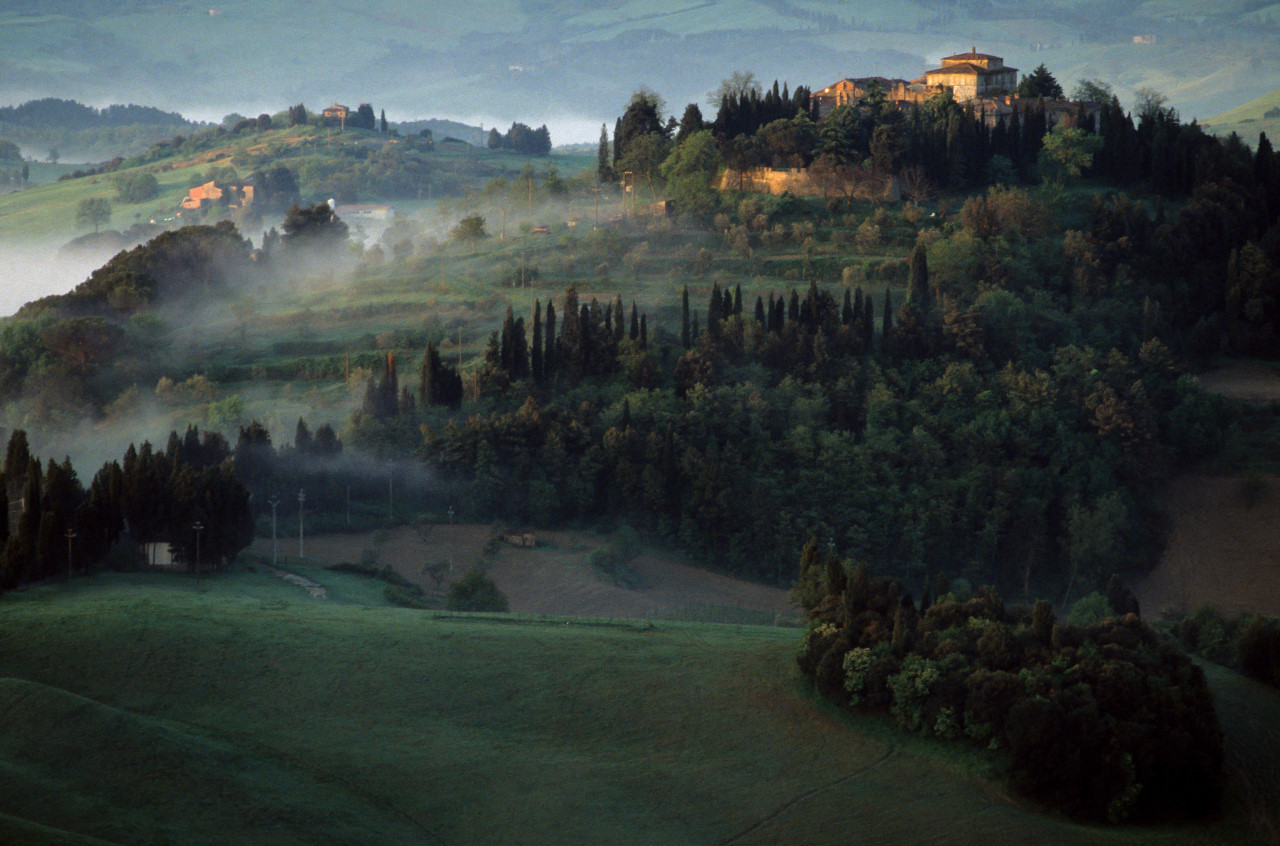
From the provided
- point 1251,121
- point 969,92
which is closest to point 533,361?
point 969,92

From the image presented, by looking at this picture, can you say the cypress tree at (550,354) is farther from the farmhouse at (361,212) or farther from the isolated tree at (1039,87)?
the farmhouse at (361,212)

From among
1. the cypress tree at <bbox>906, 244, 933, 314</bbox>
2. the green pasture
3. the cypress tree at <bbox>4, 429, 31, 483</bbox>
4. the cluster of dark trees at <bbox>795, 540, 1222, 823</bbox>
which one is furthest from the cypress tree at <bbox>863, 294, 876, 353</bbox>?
the green pasture

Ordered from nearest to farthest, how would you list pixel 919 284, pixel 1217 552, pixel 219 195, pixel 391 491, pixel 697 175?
pixel 1217 552 → pixel 391 491 → pixel 919 284 → pixel 697 175 → pixel 219 195

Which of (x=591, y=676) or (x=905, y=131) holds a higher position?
(x=905, y=131)

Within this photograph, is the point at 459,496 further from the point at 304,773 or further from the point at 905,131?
the point at 905,131

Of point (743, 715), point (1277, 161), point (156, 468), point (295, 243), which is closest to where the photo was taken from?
point (743, 715)

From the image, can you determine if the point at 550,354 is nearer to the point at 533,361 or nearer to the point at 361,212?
the point at 533,361

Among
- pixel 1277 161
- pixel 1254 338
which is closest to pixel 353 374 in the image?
pixel 1254 338

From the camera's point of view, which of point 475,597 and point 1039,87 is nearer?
point 475,597
